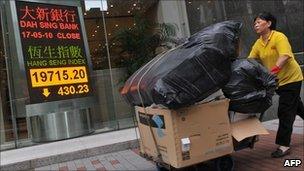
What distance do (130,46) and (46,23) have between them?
2220 millimetres

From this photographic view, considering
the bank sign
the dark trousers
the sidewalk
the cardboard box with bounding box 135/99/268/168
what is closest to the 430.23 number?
the bank sign

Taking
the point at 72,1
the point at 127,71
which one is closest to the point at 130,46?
the point at 127,71

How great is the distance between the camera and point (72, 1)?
32.2ft

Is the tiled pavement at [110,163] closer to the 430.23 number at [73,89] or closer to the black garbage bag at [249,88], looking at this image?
the black garbage bag at [249,88]

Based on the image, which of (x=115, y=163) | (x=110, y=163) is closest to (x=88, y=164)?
(x=110, y=163)

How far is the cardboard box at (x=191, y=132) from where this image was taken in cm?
411

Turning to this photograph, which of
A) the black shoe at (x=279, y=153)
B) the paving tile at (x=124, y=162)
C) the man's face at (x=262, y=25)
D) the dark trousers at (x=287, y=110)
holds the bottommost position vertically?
→ the paving tile at (x=124, y=162)

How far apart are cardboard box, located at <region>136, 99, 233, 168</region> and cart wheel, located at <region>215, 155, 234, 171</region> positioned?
10.8 inches

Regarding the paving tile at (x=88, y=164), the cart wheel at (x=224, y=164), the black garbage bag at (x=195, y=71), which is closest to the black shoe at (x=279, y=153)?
the cart wheel at (x=224, y=164)

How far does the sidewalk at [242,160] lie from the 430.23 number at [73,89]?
2.11m

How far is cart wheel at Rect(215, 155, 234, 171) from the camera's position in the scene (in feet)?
15.4

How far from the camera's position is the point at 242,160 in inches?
221

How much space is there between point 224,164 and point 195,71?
4.11ft

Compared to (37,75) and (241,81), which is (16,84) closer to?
(37,75)
